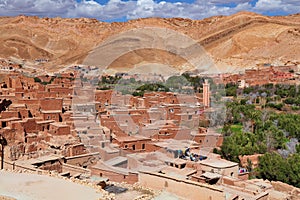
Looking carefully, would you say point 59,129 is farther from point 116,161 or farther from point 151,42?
point 151,42

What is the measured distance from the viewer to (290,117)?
18094mm

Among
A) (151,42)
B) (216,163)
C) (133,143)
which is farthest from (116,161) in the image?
(151,42)

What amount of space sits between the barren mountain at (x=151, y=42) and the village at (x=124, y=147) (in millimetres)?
16655

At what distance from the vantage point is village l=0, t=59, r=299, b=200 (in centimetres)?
754

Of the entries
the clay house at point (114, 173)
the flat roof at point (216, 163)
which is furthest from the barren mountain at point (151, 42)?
the clay house at point (114, 173)

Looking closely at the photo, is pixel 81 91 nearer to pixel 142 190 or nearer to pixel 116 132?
pixel 116 132

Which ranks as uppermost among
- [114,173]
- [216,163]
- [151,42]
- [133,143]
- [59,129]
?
[151,42]

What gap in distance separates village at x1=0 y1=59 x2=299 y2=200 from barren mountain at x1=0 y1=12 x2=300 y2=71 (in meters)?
16.7

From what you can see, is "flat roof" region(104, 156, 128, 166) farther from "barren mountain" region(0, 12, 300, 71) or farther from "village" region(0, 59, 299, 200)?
"barren mountain" region(0, 12, 300, 71)

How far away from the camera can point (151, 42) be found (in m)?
34.3

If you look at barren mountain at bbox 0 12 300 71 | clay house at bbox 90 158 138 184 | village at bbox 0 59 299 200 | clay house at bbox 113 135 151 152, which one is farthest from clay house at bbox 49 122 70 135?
barren mountain at bbox 0 12 300 71

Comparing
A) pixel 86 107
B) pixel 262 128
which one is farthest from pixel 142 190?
pixel 262 128

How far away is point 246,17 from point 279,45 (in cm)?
2165

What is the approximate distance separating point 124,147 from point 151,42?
24.6 metres
